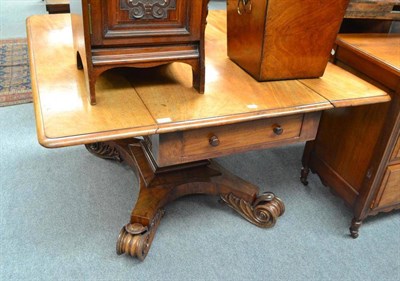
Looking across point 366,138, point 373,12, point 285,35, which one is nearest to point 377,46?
point 373,12

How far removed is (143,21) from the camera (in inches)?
31.6

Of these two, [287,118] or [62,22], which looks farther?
[62,22]

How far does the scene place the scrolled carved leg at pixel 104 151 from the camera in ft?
5.35

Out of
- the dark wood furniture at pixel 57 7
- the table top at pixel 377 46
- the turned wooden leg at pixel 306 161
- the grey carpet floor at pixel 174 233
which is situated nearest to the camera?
the table top at pixel 377 46

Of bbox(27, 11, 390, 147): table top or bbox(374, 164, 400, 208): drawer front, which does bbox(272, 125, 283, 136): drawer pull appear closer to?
bbox(27, 11, 390, 147): table top

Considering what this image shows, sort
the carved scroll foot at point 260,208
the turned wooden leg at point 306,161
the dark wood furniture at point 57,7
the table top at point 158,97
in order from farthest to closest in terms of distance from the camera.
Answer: the dark wood furniture at point 57,7 → the turned wooden leg at point 306,161 → the carved scroll foot at point 260,208 → the table top at point 158,97

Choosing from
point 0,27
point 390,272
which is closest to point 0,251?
point 390,272

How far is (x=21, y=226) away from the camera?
4.22 ft

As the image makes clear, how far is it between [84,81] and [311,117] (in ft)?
2.05

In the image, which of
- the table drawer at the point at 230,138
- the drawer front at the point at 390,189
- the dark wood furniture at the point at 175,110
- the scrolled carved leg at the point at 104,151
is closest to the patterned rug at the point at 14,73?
the scrolled carved leg at the point at 104,151

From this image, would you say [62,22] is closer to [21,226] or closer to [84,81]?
[84,81]

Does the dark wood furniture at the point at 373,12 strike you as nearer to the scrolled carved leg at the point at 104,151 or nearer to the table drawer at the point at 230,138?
the table drawer at the point at 230,138

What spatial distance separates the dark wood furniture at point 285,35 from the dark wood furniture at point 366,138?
208 mm

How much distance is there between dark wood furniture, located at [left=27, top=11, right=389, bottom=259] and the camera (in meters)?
0.78
